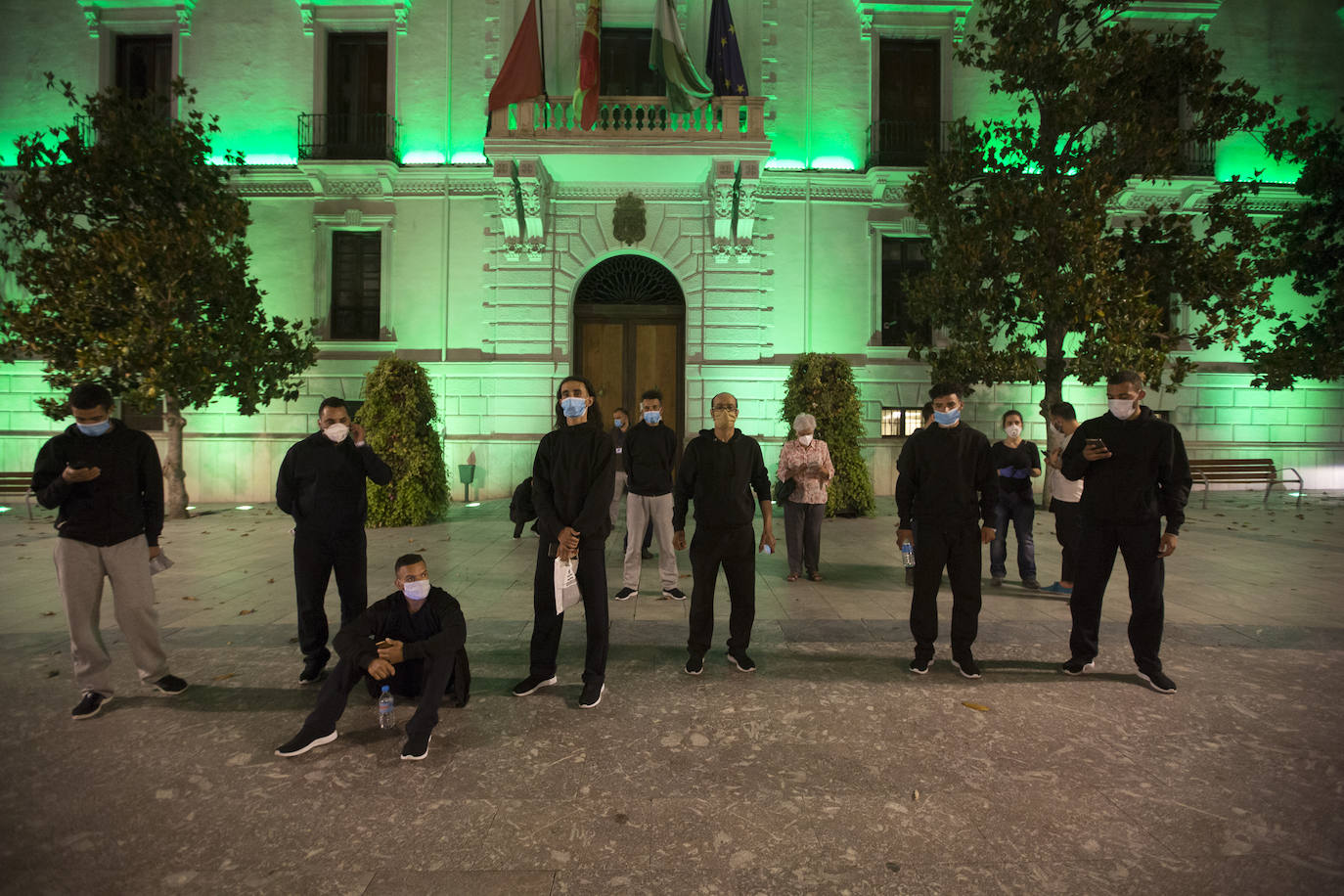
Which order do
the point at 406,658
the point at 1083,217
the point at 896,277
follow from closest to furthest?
the point at 406,658 < the point at 1083,217 < the point at 896,277

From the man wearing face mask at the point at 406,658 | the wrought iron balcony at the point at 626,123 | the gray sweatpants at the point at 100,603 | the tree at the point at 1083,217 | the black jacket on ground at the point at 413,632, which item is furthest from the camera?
the wrought iron balcony at the point at 626,123

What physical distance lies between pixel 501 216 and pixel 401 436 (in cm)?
598

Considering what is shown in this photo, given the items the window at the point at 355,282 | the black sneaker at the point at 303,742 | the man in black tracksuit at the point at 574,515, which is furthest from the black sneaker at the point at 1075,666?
the window at the point at 355,282

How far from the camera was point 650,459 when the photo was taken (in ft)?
23.3

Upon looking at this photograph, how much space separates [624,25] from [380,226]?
22.4 feet

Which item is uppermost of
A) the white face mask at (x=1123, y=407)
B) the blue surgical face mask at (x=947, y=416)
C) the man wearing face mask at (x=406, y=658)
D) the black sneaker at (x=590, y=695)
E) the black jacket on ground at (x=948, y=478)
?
the white face mask at (x=1123, y=407)

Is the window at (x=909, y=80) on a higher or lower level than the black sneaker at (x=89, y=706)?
higher

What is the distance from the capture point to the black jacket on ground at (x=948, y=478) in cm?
490

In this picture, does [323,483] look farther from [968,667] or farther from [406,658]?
[968,667]

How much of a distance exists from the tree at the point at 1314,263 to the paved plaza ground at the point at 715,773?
37.1 feet

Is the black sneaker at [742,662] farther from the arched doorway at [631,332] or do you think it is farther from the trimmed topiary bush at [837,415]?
the arched doorway at [631,332]

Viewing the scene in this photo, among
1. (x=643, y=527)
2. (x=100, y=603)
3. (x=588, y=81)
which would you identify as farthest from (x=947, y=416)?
(x=588, y=81)

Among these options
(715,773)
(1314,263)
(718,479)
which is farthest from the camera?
(1314,263)

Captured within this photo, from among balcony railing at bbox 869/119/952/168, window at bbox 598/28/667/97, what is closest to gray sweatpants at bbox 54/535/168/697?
window at bbox 598/28/667/97
